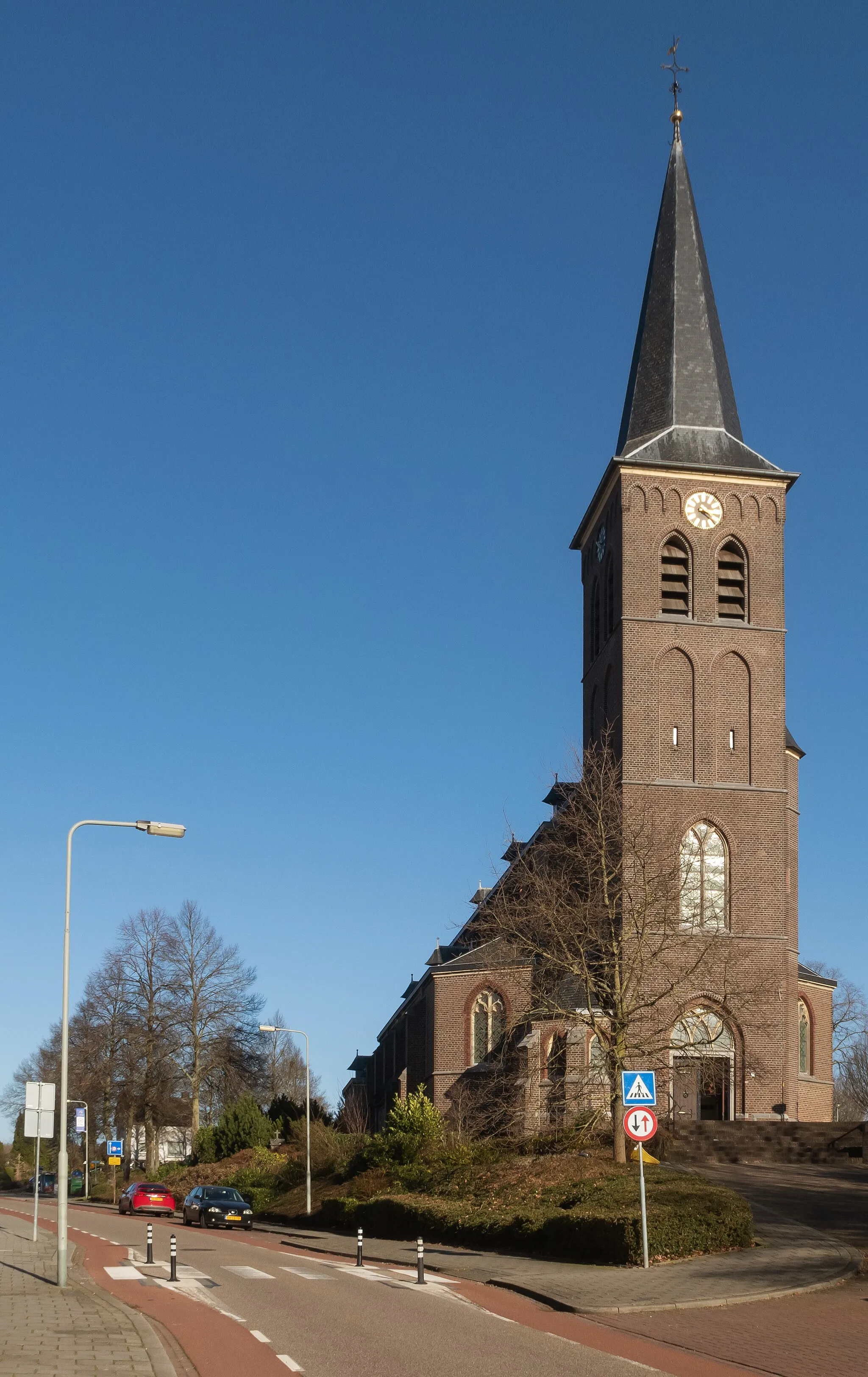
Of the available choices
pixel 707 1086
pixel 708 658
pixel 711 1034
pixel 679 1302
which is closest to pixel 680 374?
pixel 708 658

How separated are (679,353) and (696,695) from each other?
1304cm

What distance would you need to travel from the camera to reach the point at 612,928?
116ft

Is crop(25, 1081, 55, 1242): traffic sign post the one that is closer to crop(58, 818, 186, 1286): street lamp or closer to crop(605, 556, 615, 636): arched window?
crop(58, 818, 186, 1286): street lamp

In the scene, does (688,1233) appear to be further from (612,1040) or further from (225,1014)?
(225,1014)

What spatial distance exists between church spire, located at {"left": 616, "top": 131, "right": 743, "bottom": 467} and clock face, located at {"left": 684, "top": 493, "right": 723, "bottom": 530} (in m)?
1.57

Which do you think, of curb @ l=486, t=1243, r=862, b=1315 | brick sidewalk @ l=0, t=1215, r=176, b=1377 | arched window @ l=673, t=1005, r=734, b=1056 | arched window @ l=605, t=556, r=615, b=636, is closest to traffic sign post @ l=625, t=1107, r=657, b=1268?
curb @ l=486, t=1243, r=862, b=1315

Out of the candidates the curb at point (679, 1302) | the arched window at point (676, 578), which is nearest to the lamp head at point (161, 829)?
the curb at point (679, 1302)

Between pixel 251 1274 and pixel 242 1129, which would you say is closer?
pixel 251 1274

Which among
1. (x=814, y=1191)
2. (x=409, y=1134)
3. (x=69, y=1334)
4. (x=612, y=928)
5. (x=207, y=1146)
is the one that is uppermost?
(x=612, y=928)

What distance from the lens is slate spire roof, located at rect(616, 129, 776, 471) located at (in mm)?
51031

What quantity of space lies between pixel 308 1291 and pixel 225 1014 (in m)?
51.5

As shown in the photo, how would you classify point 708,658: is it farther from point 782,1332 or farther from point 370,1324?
point 370,1324

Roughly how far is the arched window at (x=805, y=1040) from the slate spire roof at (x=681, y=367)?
1965 cm

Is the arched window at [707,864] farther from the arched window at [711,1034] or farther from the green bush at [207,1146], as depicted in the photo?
the green bush at [207,1146]
